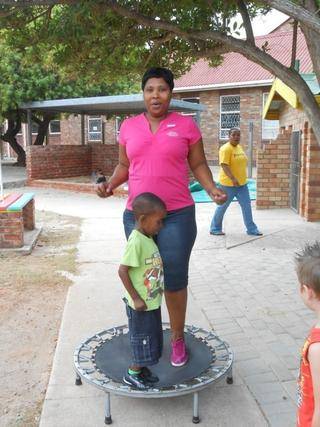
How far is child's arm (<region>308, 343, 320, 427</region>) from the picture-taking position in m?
1.72

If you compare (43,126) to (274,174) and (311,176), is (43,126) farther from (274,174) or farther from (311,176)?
(311,176)

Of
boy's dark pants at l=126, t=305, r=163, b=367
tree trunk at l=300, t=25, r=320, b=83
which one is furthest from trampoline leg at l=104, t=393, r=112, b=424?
tree trunk at l=300, t=25, r=320, b=83

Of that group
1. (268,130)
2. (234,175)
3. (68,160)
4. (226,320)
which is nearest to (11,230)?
(234,175)

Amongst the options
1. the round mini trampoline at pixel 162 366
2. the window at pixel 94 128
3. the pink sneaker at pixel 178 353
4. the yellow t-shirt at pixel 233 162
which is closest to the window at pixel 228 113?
the window at pixel 94 128

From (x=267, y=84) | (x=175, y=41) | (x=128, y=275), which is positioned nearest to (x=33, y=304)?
(x=128, y=275)

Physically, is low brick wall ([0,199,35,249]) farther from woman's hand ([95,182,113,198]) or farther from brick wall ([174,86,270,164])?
brick wall ([174,86,270,164])

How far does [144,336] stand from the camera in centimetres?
289

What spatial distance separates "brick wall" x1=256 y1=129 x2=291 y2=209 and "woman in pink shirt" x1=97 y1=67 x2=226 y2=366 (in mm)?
8026

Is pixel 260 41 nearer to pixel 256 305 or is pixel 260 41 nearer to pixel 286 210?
pixel 286 210

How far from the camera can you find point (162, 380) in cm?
300

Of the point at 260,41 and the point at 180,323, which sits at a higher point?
the point at 260,41

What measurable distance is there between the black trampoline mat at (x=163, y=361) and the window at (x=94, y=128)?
95.4ft

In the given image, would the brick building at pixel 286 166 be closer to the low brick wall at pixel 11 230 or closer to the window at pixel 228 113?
the low brick wall at pixel 11 230

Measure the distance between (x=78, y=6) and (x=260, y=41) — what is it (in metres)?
23.8
